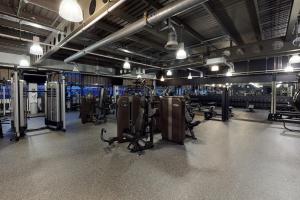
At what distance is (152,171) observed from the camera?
2.89m

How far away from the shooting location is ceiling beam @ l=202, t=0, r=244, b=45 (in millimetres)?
3176

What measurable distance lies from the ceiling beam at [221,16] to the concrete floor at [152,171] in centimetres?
311

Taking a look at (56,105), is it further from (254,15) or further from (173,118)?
(254,15)

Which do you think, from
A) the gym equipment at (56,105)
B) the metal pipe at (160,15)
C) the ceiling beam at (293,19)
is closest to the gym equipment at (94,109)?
the gym equipment at (56,105)

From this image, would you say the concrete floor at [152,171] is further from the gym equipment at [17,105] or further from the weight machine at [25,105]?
the weight machine at [25,105]

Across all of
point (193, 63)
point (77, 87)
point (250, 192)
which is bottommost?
point (250, 192)

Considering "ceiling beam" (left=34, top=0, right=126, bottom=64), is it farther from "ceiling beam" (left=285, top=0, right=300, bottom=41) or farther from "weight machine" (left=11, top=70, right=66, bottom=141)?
"ceiling beam" (left=285, top=0, right=300, bottom=41)

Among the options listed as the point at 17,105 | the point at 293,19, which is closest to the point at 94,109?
the point at 17,105

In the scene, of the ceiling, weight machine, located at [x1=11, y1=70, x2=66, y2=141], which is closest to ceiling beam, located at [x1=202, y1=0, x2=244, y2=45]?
the ceiling

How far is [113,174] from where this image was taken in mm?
2781

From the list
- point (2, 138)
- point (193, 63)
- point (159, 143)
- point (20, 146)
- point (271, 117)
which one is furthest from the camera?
point (271, 117)

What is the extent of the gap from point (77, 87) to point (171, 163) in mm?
10622

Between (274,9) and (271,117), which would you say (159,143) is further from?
(271,117)

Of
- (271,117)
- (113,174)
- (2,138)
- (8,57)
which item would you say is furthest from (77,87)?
(271,117)
